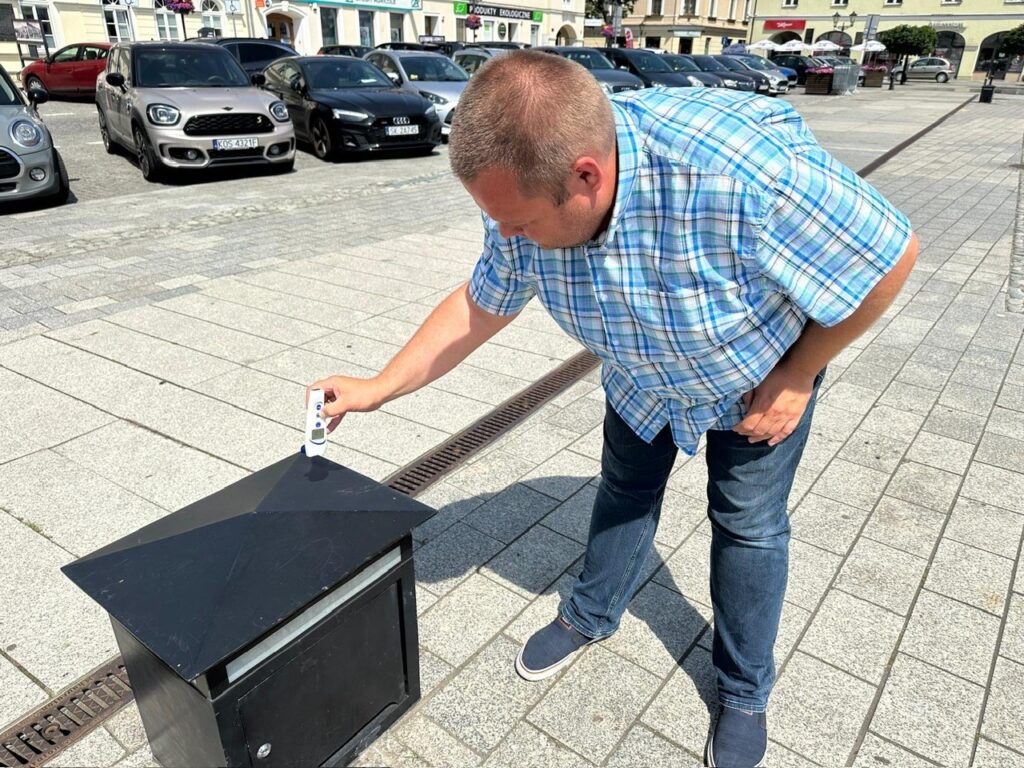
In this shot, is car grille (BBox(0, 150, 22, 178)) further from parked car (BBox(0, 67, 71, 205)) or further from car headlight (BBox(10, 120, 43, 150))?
car headlight (BBox(10, 120, 43, 150))

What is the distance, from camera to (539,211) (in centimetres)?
142

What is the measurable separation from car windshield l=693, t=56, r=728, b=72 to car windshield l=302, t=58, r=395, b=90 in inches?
536

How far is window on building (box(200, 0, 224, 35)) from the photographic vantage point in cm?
3253

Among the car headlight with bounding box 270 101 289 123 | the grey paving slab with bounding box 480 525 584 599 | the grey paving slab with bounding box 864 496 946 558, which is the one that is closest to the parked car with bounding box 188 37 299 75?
the car headlight with bounding box 270 101 289 123

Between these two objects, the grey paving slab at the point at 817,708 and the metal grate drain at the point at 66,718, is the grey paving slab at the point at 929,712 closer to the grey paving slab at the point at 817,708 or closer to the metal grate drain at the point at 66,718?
the grey paving slab at the point at 817,708

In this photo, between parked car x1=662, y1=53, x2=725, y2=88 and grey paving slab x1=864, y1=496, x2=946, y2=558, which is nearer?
grey paving slab x1=864, y1=496, x2=946, y2=558

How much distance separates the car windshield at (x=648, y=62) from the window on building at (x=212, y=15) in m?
20.9

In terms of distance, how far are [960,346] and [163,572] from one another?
502 cm

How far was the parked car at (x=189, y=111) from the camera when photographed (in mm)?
9383

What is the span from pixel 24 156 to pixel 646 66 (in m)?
16.4

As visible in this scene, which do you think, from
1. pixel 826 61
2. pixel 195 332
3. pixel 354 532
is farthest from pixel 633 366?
pixel 826 61

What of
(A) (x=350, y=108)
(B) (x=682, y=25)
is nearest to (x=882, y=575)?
(A) (x=350, y=108)

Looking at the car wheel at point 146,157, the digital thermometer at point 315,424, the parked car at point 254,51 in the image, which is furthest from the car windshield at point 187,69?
the digital thermometer at point 315,424

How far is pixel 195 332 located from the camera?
489 cm
